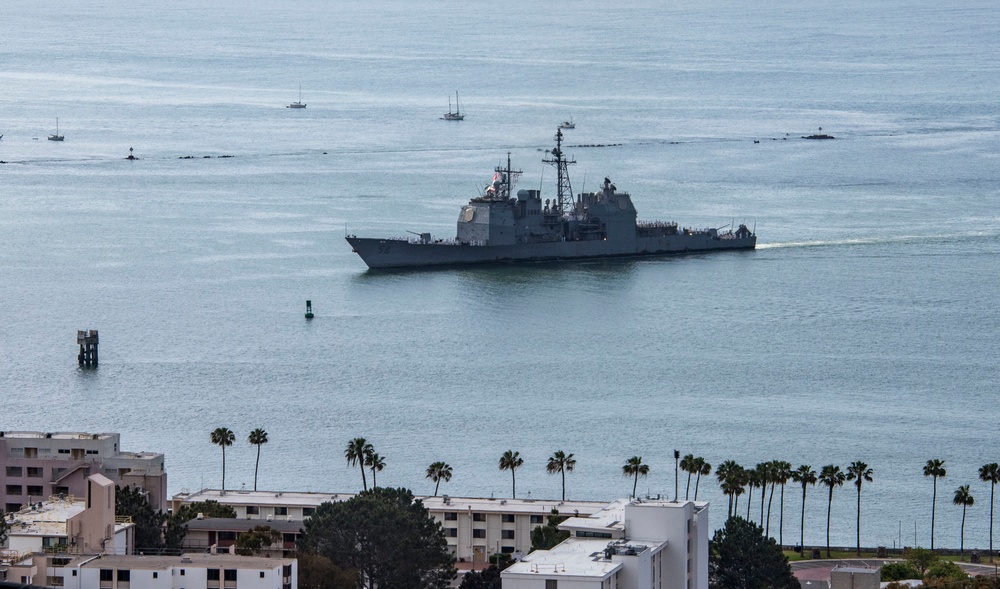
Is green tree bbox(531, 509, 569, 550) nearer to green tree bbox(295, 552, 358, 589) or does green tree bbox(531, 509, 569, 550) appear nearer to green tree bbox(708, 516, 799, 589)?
green tree bbox(708, 516, 799, 589)

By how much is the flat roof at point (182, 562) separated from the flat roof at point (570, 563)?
4.23 meters

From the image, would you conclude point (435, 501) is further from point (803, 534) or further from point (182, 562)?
point (182, 562)

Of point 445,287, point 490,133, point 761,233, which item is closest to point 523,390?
point 445,287

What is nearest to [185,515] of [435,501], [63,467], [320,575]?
[63,467]

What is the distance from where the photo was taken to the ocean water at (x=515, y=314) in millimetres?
70062

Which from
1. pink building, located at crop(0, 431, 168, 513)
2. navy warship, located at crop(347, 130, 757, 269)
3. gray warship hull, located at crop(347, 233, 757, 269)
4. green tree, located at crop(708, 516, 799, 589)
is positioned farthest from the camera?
navy warship, located at crop(347, 130, 757, 269)

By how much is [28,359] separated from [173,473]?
878 inches

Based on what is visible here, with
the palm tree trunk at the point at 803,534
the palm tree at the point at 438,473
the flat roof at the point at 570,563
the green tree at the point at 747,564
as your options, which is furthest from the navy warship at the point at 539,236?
the flat roof at the point at 570,563

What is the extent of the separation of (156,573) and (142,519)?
849cm

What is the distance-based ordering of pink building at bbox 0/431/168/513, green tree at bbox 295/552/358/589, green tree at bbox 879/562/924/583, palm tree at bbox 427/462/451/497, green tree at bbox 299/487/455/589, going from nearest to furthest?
green tree at bbox 295/552/358/589
green tree at bbox 299/487/455/589
green tree at bbox 879/562/924/583
pink building at bbox 0/431/168/513
palm tree at bbox 427/462/451/497

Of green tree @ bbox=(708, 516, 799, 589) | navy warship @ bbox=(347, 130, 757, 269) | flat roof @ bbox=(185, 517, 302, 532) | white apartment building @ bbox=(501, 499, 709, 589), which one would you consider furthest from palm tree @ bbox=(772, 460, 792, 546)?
navy warship @ bbox=(347, 130, 757, 269)

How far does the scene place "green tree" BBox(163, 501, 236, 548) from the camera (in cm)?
4828

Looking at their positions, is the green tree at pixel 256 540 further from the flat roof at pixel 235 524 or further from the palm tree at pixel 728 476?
the palm tree at pixel 728 476

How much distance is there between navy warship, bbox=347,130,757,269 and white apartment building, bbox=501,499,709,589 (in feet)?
218
